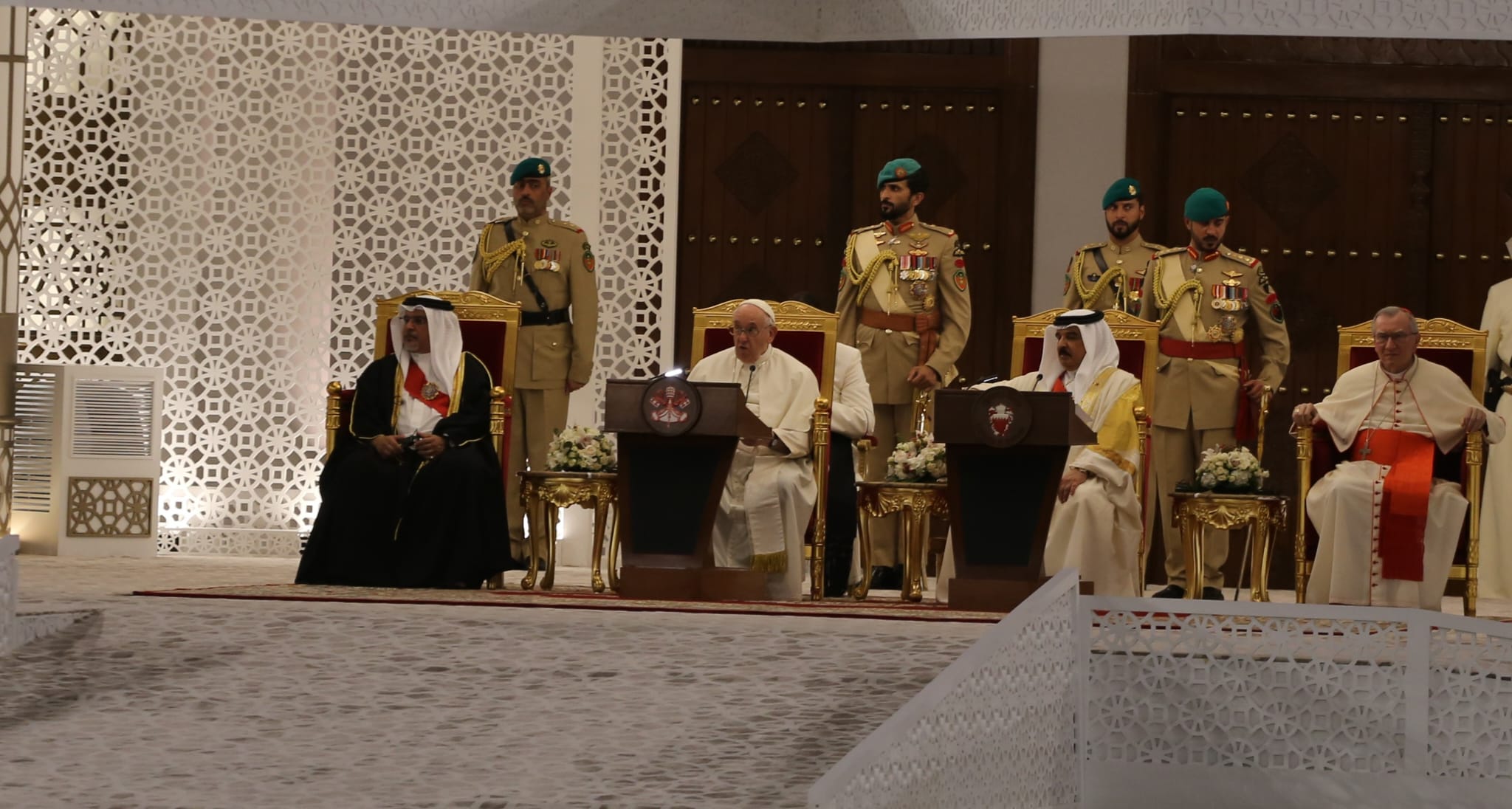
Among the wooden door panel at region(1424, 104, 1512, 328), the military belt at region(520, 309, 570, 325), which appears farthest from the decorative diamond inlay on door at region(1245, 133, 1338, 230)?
the military belt at region(520, 309, 570, 325)

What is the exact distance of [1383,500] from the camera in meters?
6.84

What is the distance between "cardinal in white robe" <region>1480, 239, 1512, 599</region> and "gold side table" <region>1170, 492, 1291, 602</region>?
4.87ft

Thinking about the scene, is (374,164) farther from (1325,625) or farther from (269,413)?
(1325,625)

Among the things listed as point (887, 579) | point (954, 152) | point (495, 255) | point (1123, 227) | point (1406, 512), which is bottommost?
point (887, 579)

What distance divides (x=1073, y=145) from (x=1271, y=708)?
4.92m

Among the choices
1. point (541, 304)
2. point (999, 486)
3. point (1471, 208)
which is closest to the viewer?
point (999, 486)

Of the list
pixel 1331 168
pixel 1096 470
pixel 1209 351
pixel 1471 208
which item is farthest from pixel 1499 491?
pixel 1096 470

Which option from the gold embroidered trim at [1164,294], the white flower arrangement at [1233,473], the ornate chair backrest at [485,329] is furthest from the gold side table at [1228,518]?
the ornate chair backrest at [485,329]

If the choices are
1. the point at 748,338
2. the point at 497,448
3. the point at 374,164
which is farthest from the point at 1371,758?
the point at 374,164

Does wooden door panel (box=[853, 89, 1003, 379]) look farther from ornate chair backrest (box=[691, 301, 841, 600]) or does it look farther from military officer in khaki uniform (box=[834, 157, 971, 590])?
ornate chair backrest (box=[691, 301, 841, 600])

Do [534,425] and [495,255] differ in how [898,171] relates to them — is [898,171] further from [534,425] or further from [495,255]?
[534,425]

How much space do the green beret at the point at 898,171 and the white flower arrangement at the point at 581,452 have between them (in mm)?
1751

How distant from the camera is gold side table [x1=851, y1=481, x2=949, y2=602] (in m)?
7.14

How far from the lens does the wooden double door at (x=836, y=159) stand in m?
9.53
